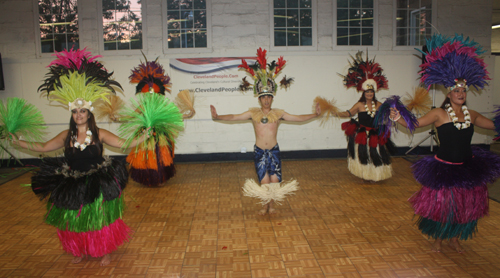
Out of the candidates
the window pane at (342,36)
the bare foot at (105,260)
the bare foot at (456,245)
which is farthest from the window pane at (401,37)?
the bare foot at (105,260)

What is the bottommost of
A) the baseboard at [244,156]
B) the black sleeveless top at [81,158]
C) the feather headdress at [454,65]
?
the baseboard at [244,156]

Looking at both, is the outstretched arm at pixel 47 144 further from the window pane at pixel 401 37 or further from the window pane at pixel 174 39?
the window pane at pixel 401 37

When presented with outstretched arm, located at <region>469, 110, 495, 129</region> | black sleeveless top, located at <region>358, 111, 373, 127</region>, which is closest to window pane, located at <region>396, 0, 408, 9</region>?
black sleeveless top, located at <region>358, 111, 373, 127</region>

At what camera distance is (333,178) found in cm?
598

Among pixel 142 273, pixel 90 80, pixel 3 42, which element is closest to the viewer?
pixel 142 273

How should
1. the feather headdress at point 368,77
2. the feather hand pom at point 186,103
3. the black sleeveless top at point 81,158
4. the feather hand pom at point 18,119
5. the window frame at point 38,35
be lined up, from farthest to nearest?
1. the window frame at point 38,35
2. the feather hand pom at point 186,103
3. the feather headdress at point 368,77
4. the feather hand pom at point 18,119
5. the black sleeveless top at point 81,158

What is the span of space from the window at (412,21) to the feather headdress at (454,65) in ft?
14.4

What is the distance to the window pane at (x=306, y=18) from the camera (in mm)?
7289

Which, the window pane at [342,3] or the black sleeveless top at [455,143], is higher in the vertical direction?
the window pane at [342,3]

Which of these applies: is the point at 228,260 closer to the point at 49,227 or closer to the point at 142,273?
the point at 142,273

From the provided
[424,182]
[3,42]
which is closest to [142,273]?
[424,182]

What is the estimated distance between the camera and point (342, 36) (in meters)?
7.40

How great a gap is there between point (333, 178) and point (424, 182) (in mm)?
2707

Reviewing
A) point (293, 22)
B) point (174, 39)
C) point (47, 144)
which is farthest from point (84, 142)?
point (293, 22)
